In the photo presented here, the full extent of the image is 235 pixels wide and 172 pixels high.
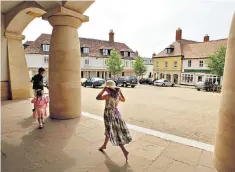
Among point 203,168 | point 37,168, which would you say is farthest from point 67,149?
point 203,168

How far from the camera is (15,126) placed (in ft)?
16.5

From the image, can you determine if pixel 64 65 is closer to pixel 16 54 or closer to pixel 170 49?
pixel 16 54

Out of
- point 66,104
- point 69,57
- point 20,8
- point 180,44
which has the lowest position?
point 66,104

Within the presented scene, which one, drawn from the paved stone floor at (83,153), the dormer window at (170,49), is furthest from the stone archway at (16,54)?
the dormer window at (170,49)

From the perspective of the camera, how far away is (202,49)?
28.5 m

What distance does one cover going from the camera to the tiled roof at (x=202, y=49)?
1060 inches

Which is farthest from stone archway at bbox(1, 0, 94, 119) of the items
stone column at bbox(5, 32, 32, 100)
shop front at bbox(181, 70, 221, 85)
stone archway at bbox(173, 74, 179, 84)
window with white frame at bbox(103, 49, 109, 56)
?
window with white frame at bbox(103, 49, 109, 56)

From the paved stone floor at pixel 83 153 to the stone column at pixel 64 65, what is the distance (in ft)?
3.34

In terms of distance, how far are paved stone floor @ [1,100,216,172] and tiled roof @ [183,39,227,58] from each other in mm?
27228

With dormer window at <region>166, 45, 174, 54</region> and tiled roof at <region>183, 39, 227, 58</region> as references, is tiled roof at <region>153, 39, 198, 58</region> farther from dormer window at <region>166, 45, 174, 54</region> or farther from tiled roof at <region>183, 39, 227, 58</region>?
tiled roof at <region>183, 39, 227, 58</region>

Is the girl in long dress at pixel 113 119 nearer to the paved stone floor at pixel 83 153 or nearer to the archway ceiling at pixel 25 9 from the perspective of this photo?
the paved stone floor at pixel 83 153

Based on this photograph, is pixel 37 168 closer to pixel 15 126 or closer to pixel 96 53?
pixel 15 126

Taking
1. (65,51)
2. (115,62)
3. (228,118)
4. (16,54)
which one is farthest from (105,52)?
(228,118)

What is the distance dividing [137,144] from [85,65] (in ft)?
102
